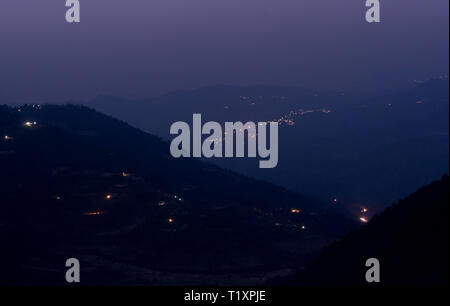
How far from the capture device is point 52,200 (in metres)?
87.7

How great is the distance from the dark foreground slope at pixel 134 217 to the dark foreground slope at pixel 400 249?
16.0 metres

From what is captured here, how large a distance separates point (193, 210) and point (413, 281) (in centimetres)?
5399

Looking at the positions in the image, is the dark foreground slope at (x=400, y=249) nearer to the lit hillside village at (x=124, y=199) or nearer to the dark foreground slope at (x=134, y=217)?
the dark foreground slope at (x=134, y=217)

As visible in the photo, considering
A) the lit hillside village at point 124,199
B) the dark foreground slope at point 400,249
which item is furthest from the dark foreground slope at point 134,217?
the dark foreground slope at point 400,249

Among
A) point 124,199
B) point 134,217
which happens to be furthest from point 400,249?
point 124,199

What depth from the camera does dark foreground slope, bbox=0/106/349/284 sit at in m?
67.0

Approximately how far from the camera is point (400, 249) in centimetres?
4316

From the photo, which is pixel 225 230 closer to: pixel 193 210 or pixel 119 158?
pixel 193 210

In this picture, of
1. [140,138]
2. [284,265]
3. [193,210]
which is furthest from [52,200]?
[140,138]

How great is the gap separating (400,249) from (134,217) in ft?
162

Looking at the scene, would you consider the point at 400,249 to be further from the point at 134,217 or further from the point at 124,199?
the point at 124,199

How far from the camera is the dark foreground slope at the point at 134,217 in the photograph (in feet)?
220

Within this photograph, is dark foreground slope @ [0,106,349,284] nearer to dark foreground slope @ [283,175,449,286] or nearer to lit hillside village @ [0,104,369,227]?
lit hillside village @ [0,104,369,227]
